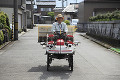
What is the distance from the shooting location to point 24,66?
Answer: 30.3 ft

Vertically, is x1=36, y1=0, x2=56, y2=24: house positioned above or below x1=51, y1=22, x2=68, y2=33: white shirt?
above

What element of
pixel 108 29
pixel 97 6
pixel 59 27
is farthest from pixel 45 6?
pixel 59 27

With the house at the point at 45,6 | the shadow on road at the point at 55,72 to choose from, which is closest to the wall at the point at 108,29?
the shadow on road at the point at 55,72

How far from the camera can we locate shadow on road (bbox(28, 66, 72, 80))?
7496 millimetres

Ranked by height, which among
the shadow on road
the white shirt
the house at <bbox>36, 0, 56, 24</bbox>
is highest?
the house at <bbox>36, 0, 56, 24</bbox>

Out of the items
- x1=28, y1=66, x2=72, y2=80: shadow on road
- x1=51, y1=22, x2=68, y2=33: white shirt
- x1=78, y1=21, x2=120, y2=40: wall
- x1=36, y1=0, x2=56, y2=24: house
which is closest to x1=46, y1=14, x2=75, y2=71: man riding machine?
x1=51, y1=22, x2=68, y2=33: white shirt

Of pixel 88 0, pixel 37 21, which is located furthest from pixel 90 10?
pixel 37 21

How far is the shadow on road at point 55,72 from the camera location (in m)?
7.50

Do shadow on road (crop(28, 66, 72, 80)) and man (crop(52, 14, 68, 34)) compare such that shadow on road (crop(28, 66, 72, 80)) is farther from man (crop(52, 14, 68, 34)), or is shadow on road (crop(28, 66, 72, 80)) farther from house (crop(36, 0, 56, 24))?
house (crop(36, 0, 56, 24))

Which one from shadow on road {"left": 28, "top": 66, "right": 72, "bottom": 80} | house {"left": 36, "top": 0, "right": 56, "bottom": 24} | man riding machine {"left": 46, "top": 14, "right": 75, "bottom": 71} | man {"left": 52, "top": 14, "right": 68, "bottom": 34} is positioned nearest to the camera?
shadow on road {"left": 28, "top": 66, "right": 72, "bottom": 80}

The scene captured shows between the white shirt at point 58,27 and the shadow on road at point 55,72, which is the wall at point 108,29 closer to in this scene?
the white shirt at point 58,27

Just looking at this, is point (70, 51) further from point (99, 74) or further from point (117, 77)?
point (117, 77)

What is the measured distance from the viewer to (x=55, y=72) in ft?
26.8

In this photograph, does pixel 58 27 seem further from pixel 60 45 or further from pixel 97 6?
pixel 97 6
